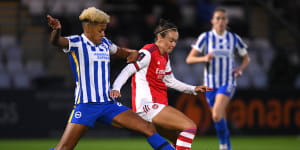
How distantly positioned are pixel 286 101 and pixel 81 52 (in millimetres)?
8648

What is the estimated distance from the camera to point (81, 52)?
5191mm

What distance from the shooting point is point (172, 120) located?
18.2 ft

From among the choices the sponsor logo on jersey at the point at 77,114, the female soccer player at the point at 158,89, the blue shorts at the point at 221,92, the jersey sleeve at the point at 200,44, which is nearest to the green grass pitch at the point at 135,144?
the blue shorts at the point at 221,92

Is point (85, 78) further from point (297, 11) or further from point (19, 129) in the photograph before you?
point (297, 11)

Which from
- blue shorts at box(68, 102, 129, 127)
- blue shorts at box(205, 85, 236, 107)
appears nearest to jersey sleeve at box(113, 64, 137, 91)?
blue shorts at box(68, 102, 129, 127)

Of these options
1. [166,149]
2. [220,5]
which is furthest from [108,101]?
[220,5]

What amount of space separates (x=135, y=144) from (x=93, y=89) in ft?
18.1

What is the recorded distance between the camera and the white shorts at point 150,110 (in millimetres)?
5673

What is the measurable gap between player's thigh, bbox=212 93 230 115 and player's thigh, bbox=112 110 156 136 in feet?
8.98

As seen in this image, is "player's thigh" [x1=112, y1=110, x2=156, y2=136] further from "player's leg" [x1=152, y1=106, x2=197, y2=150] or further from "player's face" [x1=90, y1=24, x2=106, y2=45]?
"player's face" [x1=90, y1=24, x2=106, y2=45]

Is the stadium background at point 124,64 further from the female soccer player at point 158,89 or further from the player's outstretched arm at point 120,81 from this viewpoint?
the player's outstretched arm at point 120,81

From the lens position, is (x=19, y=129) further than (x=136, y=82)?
Yes

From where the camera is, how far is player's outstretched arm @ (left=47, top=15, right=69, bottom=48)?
15.6 ft

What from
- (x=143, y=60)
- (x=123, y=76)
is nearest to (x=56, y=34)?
(x=123, y=76)
